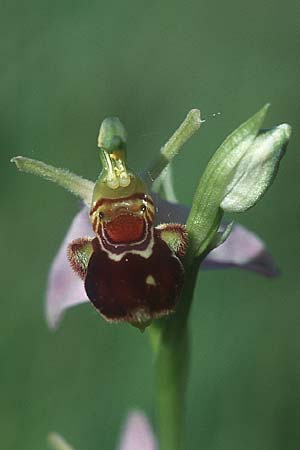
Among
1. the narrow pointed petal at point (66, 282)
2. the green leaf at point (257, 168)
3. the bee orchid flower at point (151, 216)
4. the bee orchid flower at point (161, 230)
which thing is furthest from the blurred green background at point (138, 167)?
the green leaf at point (257, 168)

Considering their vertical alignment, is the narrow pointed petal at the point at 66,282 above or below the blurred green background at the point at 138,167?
above

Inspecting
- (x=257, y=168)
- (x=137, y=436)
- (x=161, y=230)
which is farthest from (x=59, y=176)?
(x=137, y=436)

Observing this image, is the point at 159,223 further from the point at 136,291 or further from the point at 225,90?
the point at 225,90

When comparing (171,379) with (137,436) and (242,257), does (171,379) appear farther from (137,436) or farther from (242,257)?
(137,436)

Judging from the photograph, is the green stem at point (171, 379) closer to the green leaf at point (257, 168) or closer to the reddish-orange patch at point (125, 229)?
the reddish-orange patch at point (125, 229)

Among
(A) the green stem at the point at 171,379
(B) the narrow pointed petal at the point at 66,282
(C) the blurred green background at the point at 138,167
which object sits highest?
(B) the narrow pointed petal at the point at 66,282

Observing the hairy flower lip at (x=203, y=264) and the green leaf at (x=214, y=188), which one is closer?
the green leaf at (x=214, y=188)

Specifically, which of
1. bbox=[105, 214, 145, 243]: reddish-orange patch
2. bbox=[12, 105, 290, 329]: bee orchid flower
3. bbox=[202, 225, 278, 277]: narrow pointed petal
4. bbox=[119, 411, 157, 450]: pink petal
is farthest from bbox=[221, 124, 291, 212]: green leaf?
bbox=[119, 411, 157, 450]: pink petal

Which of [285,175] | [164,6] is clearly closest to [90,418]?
[285,175]
